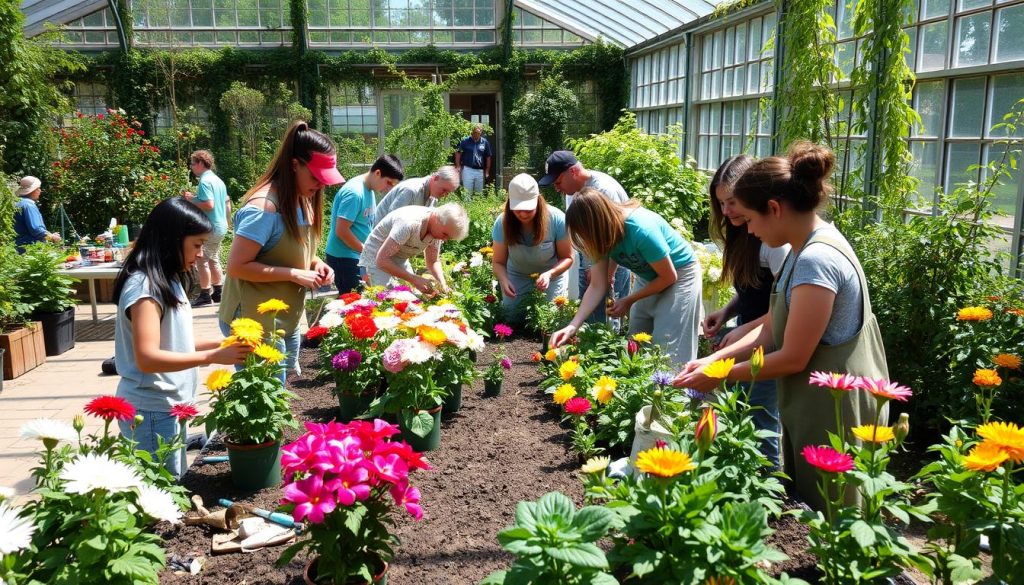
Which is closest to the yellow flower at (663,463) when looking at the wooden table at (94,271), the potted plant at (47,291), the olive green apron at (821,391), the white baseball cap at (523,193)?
the olive green apron at (821,391)

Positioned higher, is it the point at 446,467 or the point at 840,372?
the point at 840,372

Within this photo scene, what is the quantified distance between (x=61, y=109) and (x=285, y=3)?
6.00 m

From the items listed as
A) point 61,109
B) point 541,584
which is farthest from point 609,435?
point 61,109

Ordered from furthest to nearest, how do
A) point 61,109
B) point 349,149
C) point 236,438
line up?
point 349,149 < point 61,109 < point 236,438

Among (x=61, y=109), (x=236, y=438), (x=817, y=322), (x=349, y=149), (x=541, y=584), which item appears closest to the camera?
(x=541, y=584)

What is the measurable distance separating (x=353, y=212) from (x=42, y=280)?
10.4 feet

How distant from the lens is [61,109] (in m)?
12.4

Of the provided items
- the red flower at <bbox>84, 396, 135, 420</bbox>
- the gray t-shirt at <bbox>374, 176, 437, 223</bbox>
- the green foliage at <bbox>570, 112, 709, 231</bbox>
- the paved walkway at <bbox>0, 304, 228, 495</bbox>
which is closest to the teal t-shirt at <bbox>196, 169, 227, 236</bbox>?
the paved walkway at <bbox>0, 304, 228, 495</bbox>

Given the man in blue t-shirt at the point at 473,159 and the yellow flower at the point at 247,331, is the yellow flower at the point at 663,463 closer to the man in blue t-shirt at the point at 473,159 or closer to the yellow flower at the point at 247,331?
the yellow flower at the point at 247,331

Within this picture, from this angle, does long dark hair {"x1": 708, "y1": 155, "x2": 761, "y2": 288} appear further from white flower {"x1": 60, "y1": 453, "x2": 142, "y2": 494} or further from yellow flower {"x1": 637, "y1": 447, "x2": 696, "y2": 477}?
white flower {"x1": 60, "y1": 453, "x2": 142, "y2": 494}

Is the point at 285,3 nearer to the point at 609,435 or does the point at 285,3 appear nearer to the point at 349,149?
the point at 349,149

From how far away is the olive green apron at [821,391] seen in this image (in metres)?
2.08

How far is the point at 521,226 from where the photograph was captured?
526cm

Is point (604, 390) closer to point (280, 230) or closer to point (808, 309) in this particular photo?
point (808, 309)
